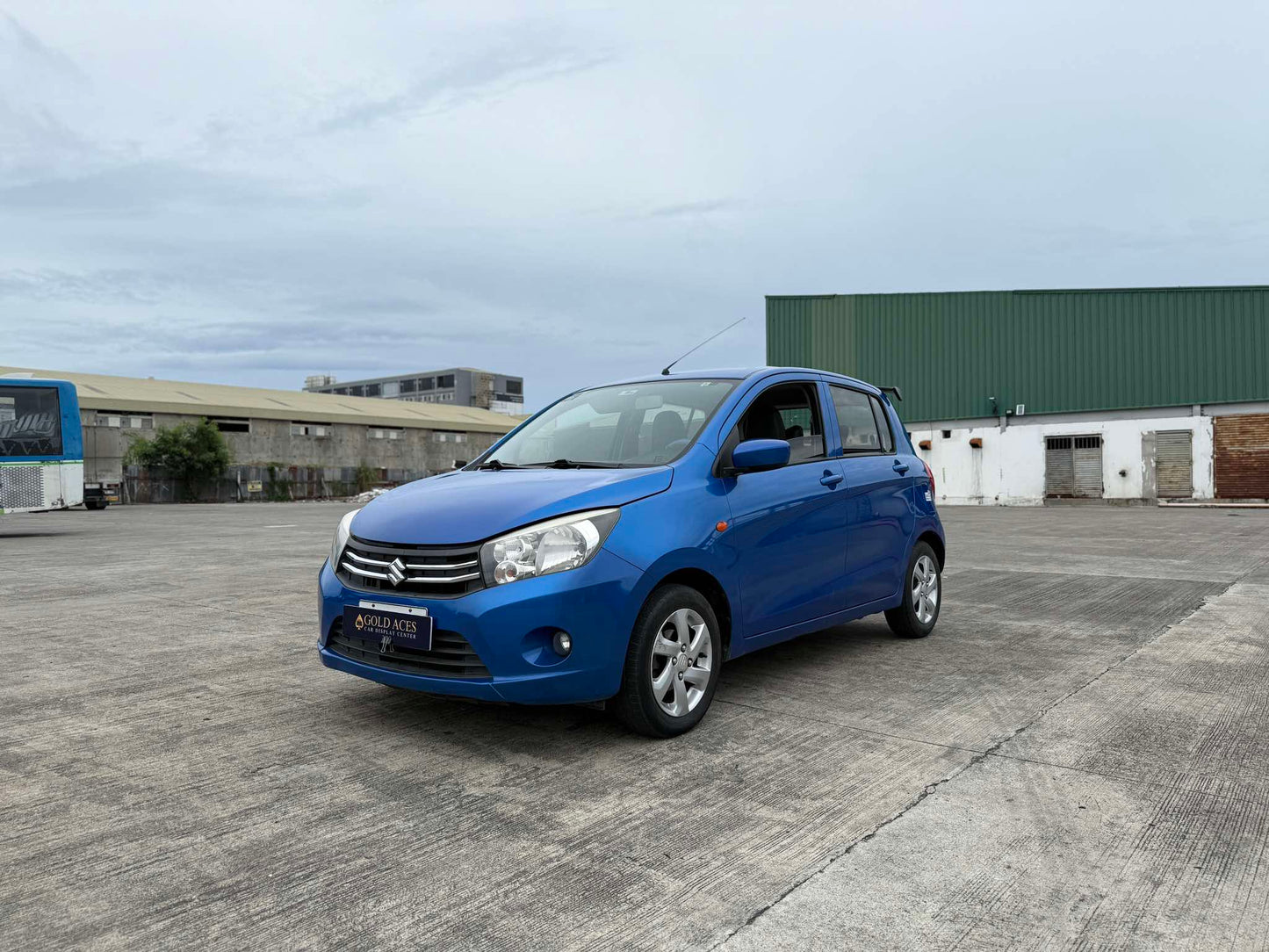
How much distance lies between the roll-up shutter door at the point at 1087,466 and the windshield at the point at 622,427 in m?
29.4

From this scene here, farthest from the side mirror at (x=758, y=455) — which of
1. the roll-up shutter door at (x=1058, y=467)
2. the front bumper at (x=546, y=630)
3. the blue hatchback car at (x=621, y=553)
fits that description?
the roll-up shutter door at (x=1058, y=467)

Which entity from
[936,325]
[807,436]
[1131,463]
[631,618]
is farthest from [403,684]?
[936,325]

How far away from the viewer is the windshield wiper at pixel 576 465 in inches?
179

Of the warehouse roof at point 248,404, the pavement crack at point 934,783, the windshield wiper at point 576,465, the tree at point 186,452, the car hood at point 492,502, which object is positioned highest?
the warehouse roof at point 248,404

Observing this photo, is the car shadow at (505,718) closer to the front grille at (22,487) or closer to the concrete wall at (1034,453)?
the front grille at (22,487)

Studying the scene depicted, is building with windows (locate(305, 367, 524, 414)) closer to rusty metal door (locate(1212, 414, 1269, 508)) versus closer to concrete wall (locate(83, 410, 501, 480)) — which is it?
concrete wall (locate(83, 410, 501, 480))

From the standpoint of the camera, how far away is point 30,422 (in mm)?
19078

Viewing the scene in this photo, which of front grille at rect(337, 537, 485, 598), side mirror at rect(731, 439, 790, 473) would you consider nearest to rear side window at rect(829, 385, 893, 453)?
side mirror at rect(731, 439, 790, 473)

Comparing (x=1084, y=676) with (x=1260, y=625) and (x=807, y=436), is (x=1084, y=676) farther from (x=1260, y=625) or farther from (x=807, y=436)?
(x=1260, y=625)

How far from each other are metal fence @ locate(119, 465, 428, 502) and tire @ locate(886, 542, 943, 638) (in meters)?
39.7

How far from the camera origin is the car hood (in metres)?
3.87

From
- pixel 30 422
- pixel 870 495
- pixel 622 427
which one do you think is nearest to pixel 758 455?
pixel 622 427

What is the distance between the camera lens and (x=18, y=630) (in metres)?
Answer: 6.99

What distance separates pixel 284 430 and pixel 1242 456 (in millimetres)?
45452
